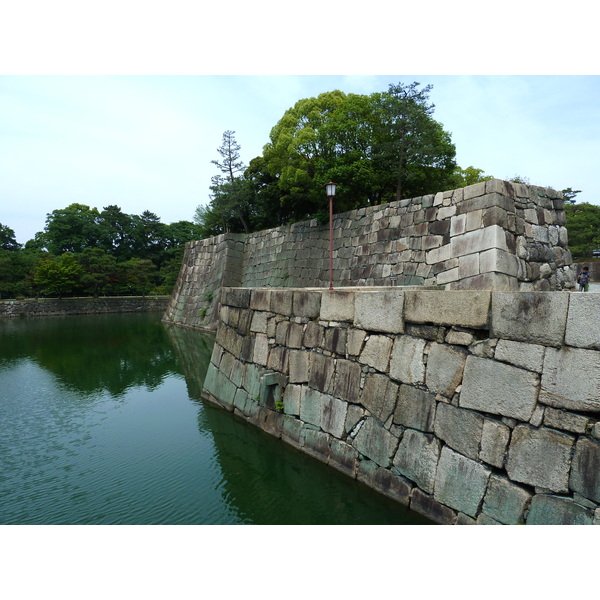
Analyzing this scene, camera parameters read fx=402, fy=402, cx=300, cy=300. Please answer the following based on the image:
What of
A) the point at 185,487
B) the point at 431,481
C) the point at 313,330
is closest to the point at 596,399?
the point at 431,481

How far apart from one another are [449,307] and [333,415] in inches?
85.8

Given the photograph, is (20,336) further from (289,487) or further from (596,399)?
(596,399)

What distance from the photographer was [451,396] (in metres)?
3.73

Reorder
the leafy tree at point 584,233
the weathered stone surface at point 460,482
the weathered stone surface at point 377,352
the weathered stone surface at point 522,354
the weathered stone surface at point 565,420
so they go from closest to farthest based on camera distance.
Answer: the weathered stone surface at point 565,420 < the weathered stone surface at point 522,354 < the weathered stone surface at point 460,482 < the weathered stone surface at point 377,352 < the leafy tree at point 584,233

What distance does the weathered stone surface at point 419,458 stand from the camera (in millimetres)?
3830

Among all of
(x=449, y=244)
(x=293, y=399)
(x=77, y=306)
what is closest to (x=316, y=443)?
(x=293, y=399)

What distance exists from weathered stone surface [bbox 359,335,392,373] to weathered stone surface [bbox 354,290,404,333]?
0.38 ft

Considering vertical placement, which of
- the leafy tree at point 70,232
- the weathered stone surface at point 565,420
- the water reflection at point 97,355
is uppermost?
the leafy tree at point 70,232

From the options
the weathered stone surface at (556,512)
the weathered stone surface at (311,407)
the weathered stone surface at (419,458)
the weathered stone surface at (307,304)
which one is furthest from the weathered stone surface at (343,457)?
the weathered stone surface at (556,512)

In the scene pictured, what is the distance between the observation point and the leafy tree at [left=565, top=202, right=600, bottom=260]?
79.2 feet

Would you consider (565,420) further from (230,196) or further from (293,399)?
(230,196)

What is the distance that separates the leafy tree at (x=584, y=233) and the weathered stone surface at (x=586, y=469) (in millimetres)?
25707

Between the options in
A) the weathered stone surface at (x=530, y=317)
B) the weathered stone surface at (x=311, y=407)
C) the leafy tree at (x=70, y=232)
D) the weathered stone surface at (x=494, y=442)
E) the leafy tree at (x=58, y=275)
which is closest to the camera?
the weathered stone surface at (x=530, y=317)

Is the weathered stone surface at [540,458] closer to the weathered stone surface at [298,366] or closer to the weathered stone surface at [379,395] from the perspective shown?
the weathered stone surface at [379,395]
